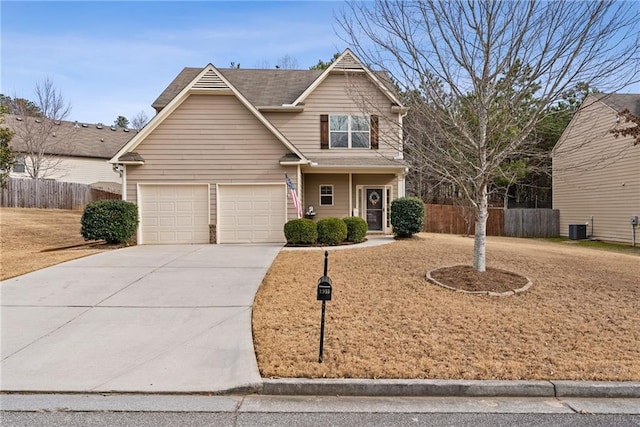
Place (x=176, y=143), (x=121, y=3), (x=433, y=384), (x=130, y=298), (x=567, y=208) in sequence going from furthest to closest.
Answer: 1. (x=567, y=208)
2. (x=176, y=143)
3. (x=121, y=3)
4. (x=130, y=298)
5. (x=433, y=384)

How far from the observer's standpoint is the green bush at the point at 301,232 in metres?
12.8

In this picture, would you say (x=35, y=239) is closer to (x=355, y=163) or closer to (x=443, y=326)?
(x=355, y=163)

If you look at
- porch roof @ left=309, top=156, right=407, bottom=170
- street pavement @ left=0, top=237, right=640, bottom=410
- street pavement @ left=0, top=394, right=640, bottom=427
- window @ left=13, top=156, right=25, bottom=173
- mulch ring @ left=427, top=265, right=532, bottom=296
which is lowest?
street pavement @ left=0, top=394, right=640, bottom=427

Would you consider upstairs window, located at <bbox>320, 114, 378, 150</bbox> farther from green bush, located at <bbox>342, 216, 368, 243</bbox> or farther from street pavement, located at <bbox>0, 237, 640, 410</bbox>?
street pavement, located at <bbox>0, 237, 640, 410</bbox>

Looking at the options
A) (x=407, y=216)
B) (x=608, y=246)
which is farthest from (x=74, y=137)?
(x=608, y=246)

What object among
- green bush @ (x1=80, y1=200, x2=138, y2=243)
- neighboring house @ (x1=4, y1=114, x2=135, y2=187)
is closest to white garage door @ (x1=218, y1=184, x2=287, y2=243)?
green bush @ (x1=80, y1=200, x2=138, y2=243)

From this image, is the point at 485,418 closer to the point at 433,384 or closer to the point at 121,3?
the point at 433,384

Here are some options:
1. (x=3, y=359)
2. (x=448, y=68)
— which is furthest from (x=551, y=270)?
(x=3, y=359)

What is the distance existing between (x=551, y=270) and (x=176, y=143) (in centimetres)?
1190

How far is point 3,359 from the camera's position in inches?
189

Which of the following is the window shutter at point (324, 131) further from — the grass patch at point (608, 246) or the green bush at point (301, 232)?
the grass patch at point (608, 246)

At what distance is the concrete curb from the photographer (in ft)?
13.5

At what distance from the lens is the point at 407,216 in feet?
46.5

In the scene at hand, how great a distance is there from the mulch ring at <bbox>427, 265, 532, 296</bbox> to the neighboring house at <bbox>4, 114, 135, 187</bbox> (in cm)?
2477
